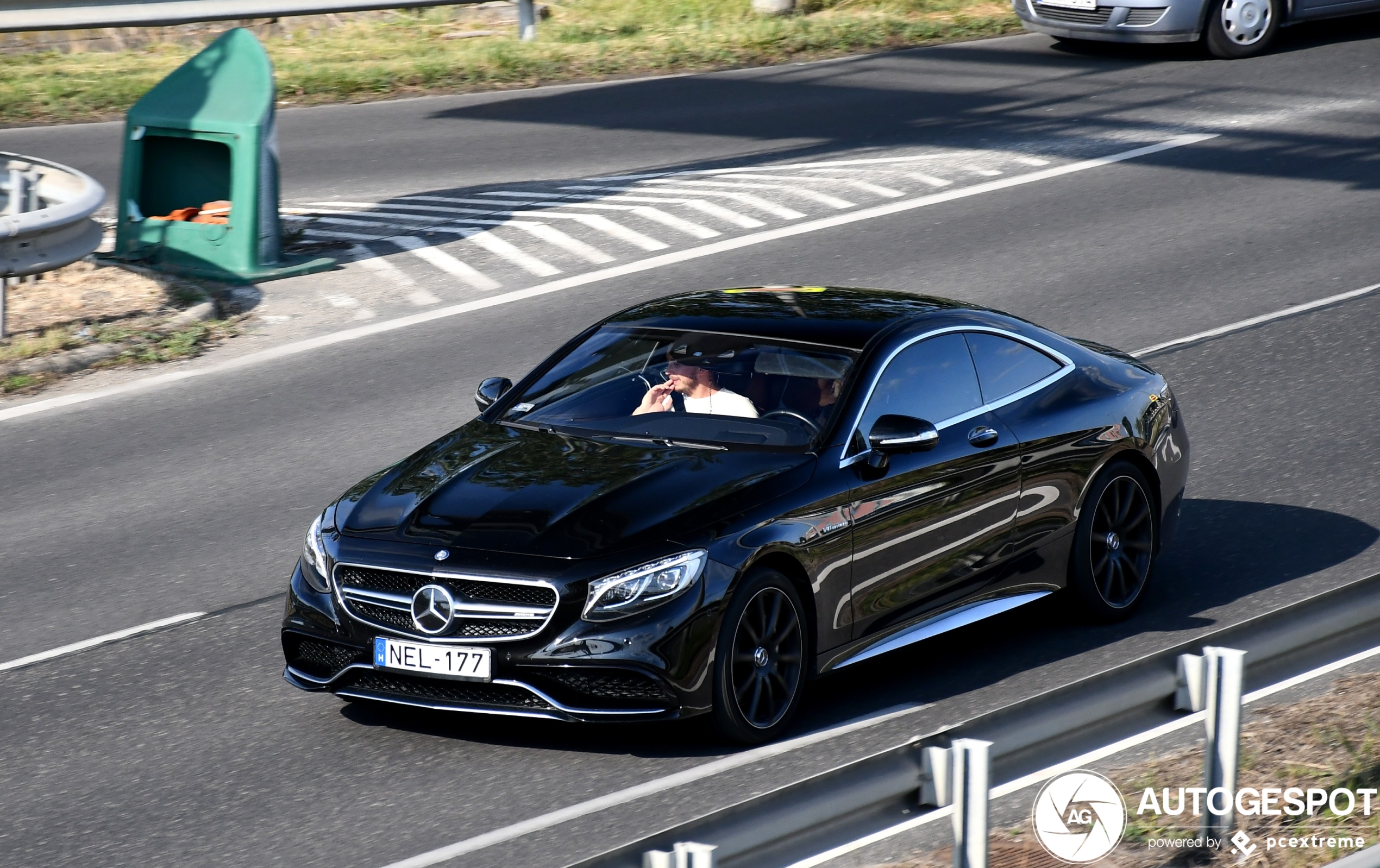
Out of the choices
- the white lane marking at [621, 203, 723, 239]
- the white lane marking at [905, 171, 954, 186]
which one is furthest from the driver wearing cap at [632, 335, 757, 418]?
the white lane marking at [905, 171, 954, 186]

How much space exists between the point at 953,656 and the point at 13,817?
368 centimetres

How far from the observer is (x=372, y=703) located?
284 inches

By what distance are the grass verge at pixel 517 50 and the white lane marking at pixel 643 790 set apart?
15.5 m

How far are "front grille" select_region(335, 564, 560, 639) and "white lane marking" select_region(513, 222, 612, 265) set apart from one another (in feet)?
28.3

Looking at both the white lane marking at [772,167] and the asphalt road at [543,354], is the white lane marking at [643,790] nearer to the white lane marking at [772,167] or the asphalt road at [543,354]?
the asphalt road at [543,354]

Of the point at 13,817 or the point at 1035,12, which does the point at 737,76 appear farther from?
the point at 13,817

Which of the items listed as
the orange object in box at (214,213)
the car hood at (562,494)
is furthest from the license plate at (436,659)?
the orange object in box at (214,213)

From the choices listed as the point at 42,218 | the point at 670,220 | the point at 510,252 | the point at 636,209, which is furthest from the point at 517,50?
the point at 42,218

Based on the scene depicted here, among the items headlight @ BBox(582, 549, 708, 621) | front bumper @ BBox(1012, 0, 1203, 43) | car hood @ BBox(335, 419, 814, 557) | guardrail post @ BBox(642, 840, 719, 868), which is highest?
front bumper @ BBox(1012, 0, 1203, 43)

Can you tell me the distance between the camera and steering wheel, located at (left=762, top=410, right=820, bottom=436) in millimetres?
7121

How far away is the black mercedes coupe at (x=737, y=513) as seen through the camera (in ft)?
20.7

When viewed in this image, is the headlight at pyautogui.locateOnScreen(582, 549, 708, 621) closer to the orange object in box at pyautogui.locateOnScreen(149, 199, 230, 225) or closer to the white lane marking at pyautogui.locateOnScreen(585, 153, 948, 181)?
the orange object in box at pyautogui.locateOnScreen(149, 199, 230, 225)

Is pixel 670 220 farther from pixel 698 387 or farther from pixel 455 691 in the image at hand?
pixel 455 691

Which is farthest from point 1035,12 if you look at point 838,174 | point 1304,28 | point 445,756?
point 445,756
